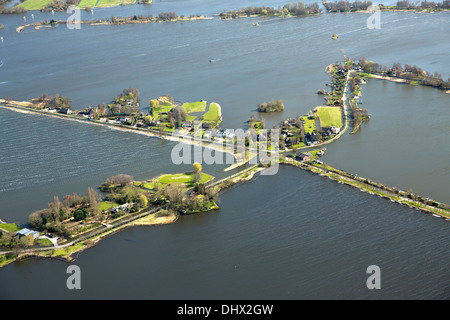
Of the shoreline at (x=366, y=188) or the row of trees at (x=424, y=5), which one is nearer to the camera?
the shoreline at (x=366, y=188)

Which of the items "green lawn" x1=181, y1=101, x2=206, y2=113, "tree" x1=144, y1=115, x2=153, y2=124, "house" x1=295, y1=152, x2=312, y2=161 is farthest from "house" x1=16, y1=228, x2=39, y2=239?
"green lawn" x1=181, y1=101, x2=206, y2=113

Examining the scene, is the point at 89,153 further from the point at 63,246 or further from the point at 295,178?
the point at 295,178

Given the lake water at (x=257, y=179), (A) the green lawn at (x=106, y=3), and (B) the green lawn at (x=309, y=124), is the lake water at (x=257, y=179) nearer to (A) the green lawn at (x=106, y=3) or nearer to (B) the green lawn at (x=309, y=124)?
(B) the green lawn at (x=309, y=124)

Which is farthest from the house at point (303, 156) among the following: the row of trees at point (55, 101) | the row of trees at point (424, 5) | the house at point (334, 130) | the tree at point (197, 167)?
the row of trees at point (424, 5)

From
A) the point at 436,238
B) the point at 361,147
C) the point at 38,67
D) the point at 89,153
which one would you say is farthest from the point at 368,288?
the point at 38,67

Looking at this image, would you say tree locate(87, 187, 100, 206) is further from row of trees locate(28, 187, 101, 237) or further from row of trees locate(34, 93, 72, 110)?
row of trees locate(34, 93, 72, 110)

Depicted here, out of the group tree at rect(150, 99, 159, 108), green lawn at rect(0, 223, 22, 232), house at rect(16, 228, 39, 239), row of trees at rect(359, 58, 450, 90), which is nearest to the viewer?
house at rect(16, 228, 39, 239)

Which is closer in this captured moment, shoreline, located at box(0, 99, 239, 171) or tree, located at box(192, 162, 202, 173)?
tree, located at box(192, 162, 202, 173)

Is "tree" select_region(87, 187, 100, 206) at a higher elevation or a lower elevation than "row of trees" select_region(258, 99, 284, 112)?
lower
